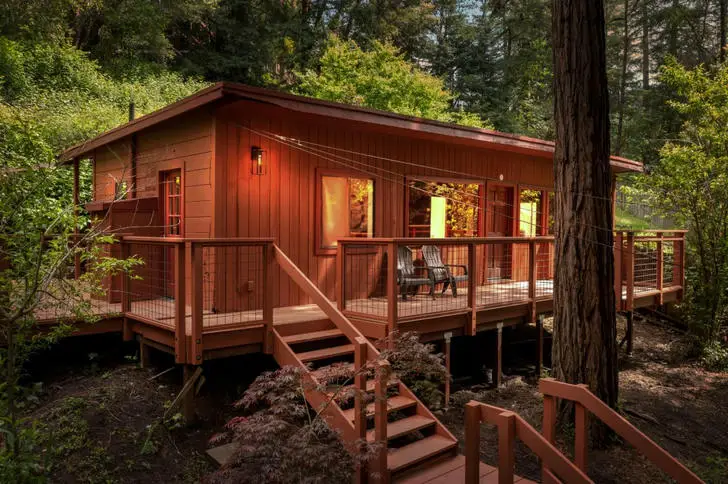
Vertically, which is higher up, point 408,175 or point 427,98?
point 427,98

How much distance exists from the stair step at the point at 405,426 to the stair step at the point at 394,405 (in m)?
0.12

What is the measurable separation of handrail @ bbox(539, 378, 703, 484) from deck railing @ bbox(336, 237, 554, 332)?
7.90ft

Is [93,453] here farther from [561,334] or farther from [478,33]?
[478,33]

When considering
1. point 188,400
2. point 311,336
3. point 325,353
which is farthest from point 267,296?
point 188,400

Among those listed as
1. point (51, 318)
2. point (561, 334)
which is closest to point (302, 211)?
point (51, 318)

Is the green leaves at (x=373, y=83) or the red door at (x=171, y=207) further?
the green leaves at (x=373, y=83)

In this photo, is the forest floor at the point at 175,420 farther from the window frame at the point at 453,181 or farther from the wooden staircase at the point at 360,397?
the window frame at the point at 453,181

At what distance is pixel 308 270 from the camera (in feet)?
24.2

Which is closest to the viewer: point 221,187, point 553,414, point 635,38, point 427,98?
point 553,414

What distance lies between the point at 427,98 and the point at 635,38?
1102 cm

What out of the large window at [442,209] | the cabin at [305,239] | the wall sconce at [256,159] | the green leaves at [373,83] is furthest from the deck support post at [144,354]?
the green leaves at [373,83]

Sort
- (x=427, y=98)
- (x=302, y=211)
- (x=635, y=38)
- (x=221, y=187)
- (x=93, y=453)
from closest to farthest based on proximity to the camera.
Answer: (x=93, y=453) < (x=221, y=187) < (x=302, y=211) < (x=427, y=98) < (x=635, y=38)

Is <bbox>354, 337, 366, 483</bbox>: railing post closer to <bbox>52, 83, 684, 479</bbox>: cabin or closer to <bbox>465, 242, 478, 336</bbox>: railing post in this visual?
<bbox>52, 83, 684, 479</bbox>: cabin

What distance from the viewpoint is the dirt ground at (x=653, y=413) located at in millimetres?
5148
